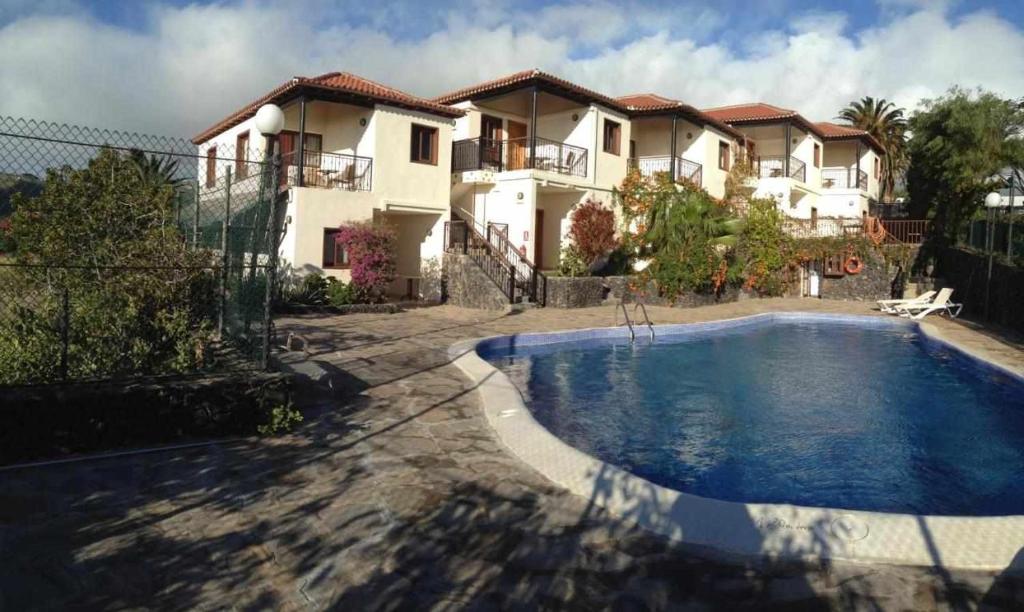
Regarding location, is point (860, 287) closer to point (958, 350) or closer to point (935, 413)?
point (958, 350)

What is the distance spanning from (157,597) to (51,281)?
15.8 ft

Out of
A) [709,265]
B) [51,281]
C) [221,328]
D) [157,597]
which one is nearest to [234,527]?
[157,597]

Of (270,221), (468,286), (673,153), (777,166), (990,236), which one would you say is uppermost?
(777,166)

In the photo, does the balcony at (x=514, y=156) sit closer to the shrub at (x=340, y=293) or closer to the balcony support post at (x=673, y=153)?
the balcony support post at (x=673, y=153)

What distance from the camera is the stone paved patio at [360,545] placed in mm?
3725

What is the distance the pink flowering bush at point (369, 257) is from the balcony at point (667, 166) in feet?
43.0

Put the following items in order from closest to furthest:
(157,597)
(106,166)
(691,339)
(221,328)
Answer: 1. (157,597)
2. (106,166)
3. (221,328)
4. (691,339)

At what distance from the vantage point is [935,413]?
34.0ft

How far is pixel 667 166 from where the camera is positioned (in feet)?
93.0

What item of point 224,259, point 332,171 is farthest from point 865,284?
point 224,259

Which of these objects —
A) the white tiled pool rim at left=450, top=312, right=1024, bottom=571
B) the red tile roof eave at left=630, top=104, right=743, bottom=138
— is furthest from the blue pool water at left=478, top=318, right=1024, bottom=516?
the red tile roof eave at left=630, top=104, right=743, bottom=138

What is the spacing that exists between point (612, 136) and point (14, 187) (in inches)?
848

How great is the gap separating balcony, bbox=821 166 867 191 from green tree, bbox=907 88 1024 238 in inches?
180

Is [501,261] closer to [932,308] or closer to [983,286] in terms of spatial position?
[932,308]
